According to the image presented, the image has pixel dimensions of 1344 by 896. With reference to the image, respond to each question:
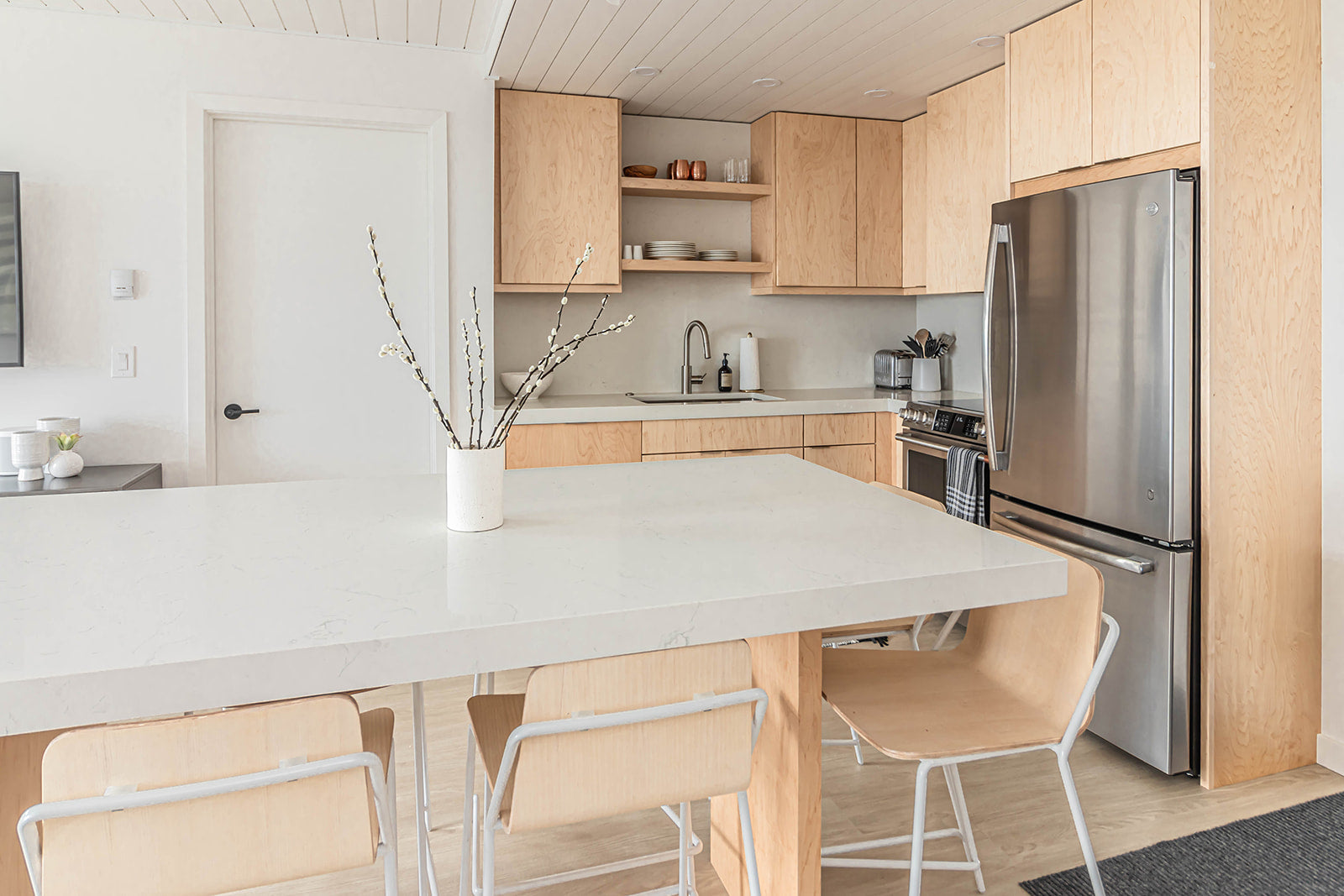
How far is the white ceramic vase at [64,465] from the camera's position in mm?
2916

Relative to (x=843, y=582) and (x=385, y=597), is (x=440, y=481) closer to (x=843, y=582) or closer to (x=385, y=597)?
(x=385, y=597)

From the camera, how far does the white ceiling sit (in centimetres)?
278

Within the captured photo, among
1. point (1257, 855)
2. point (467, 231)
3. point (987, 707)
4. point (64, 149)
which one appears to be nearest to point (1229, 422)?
point (1257, 855)

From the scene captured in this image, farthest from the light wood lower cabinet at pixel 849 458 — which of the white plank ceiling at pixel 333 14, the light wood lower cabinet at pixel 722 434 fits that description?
the white plank ceiling at pixel 333 14

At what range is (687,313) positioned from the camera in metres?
4.27

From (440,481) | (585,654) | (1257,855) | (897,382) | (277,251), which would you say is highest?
(277,251)

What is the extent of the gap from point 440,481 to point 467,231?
1798 mm

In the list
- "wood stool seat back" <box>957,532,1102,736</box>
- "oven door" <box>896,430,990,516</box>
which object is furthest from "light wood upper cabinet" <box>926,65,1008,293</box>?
"wood stool seat back" <box>957,532,1102,736</box>

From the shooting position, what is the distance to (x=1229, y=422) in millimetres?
2260

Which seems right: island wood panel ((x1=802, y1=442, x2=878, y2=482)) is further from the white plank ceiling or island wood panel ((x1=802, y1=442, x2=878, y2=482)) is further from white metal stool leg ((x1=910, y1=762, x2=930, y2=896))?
white metal stool leg ((x1=910, y1=762, x2=930, y2=896))

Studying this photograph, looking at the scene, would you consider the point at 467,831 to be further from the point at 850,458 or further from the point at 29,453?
the point at 850,458

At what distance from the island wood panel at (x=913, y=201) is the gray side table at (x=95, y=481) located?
10.8 ft

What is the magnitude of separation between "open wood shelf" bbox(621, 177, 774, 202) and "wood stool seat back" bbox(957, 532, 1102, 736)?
263 centimetres

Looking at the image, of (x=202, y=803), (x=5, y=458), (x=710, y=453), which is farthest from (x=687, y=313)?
(x=202, y=803)
